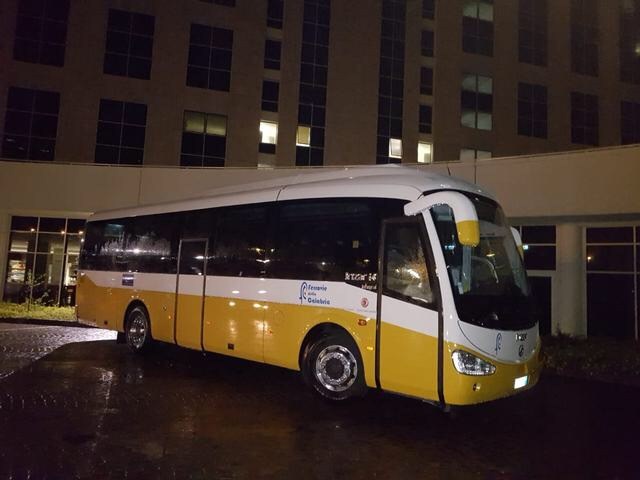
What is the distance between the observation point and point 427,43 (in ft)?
121

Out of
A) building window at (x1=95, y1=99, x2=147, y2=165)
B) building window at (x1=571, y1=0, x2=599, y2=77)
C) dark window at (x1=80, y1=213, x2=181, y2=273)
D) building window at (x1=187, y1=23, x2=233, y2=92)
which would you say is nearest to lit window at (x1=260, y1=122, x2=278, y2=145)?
building window at (x1=187, y1=23, x2=233, y2=92)

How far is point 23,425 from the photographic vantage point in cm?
621

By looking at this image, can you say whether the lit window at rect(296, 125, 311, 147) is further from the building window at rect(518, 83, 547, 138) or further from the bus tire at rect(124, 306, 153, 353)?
the bus tire at rect(124, 306, 153, 353)

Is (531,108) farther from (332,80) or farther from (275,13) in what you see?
(275,13)

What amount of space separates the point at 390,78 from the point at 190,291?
2876cm

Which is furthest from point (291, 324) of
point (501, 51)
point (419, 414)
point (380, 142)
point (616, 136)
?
point (616, 136)

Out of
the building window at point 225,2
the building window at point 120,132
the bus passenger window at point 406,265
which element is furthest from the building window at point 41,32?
the bus passenger window at point 406,265

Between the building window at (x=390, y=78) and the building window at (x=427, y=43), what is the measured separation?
1.79 metres

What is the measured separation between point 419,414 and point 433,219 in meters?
2.76

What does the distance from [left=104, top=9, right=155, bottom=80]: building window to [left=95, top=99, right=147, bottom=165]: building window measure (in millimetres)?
1883

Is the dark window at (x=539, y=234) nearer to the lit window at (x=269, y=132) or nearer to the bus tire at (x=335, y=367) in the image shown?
the bus tire at (x=335, y=367)

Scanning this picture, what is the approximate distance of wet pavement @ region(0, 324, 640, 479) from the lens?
5176 mm

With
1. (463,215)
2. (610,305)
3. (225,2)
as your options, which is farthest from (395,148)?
(463,215)

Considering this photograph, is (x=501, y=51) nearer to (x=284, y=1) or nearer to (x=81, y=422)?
(x=284, y=1)
